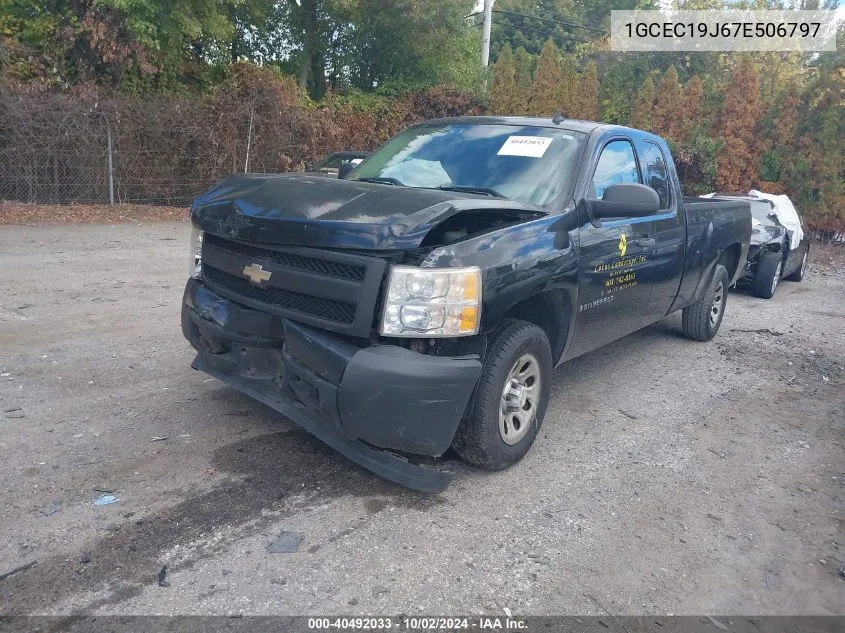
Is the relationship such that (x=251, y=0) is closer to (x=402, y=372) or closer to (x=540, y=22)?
(x=402, y=372)

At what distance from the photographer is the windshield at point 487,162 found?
4.40 meters

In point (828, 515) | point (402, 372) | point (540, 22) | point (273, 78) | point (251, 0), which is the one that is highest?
point (540, 22)

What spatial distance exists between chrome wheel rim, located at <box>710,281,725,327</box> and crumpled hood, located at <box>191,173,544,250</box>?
3885mm

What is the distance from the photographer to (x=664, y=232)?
5.46 m

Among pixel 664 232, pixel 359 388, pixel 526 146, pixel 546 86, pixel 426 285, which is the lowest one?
pixel 359 388

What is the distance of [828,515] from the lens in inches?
148

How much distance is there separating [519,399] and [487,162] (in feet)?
5.42

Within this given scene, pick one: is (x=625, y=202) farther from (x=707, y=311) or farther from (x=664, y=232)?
(x=707, y=311)

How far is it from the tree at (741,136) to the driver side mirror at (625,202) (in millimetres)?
13746

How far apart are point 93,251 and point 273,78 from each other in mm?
7410

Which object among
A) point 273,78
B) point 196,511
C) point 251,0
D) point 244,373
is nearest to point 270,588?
point 196,511

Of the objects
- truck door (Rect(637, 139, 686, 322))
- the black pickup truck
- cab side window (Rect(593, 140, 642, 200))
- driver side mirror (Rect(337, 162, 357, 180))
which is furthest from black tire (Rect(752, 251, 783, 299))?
driver side mirror (Rect(337, 162, 357, 180))

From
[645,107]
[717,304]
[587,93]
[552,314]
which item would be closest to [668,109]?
[645,107]

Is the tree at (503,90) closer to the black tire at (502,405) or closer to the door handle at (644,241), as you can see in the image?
the door handle at (644,241)
